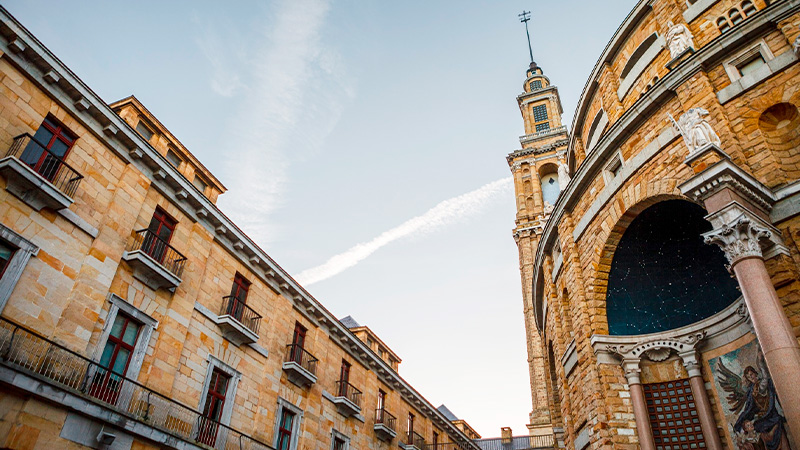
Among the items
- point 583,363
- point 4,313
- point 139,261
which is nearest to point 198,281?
point 139,261

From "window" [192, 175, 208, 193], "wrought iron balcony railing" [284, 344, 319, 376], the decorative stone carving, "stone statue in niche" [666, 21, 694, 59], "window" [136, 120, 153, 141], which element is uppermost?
"window" [136, 120, 153, 141]

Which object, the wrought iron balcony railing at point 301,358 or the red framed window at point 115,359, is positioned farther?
the wrought iron balcony railing at point 301,358

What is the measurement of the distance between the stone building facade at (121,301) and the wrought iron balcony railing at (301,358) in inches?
3.7

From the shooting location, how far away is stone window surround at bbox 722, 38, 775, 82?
543 inches

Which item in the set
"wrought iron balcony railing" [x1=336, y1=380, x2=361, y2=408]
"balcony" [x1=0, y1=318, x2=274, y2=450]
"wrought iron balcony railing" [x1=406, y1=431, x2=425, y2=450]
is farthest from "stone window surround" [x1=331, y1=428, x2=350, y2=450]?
"wrought iron balcony railing" [x1=406, y1=431, x2=425, y2=450]

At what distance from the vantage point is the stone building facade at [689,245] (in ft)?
37.2

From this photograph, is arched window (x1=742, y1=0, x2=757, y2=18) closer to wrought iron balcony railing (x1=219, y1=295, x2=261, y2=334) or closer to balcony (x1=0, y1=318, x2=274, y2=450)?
wrought iron balcony railing (x1=219, y1=295, x2=261, y2=334)

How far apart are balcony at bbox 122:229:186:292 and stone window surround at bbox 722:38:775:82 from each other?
55.3 feet

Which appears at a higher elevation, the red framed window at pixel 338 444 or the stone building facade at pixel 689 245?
the stone building facade at pixel 689 245

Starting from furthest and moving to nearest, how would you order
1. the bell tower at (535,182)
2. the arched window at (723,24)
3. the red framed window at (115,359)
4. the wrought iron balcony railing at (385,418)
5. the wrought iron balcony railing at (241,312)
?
1. the bell tower at (535,182)
2. the wrought iron balcony railing at (385,418)
3. the wrought iron balcony railing at (241,312)
4. the arched window at (723,24)
5. the red framed window at (115,359)

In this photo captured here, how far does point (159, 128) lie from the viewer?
26.6 meters

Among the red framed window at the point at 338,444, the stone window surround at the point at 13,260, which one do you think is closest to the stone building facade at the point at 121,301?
the stone window surround at the point at 13,260

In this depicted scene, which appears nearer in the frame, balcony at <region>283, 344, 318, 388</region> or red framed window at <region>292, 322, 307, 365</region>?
balcony at <region>283, 344, 318, 388</region>

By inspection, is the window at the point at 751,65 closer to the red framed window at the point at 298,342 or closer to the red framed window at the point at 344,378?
the red framed window at the point at 298,342
